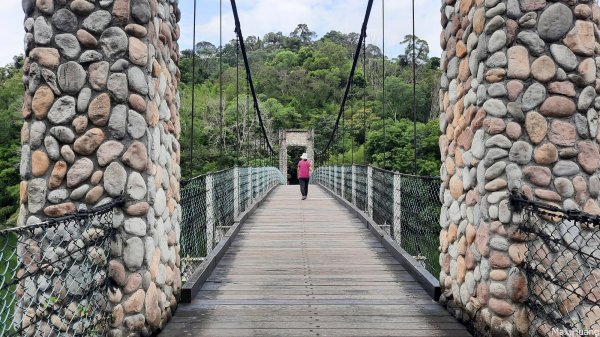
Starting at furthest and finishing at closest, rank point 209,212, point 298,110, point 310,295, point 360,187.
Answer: point 298,110 → point 360,187 → point 209,212 → point 310,295

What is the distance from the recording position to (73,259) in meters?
1.85

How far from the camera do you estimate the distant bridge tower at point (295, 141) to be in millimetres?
26984

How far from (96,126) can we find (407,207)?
2.70m

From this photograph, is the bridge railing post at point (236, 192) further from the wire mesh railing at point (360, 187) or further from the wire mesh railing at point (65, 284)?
the wire mesh railing at point (65, 284)

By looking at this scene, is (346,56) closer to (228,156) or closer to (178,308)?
(228,156)

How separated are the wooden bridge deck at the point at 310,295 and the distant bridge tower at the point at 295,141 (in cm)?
2250

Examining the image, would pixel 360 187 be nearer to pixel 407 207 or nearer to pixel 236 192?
pixel 236 192

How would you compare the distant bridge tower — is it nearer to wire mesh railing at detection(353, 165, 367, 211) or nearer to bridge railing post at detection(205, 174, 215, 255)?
wire mesh railing at detection(353, 165, 367, 211)

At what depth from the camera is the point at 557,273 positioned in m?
1.79

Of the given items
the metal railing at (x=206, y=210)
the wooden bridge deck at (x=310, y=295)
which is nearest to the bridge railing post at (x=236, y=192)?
the metal railing at (x=206, y=210)

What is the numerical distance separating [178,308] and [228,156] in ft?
71.6

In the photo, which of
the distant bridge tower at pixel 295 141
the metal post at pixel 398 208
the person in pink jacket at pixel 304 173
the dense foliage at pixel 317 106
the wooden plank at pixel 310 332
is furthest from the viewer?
the distant bridge tower at pixel 295 141

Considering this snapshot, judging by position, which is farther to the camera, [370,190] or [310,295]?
[370,190]

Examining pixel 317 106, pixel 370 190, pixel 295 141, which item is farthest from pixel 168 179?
pixel 317 106
